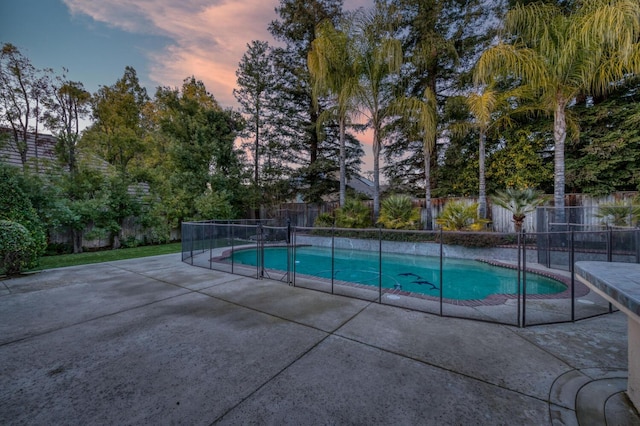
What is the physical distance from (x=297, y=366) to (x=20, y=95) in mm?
16340

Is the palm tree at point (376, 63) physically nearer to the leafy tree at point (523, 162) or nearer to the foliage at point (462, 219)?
the foliage at point (462, 219)

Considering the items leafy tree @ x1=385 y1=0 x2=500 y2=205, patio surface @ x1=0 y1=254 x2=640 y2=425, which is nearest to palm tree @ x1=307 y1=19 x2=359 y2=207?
leafy tree @ x1=385 y1=0 x2=500 y2=205

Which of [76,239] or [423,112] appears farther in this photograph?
[423,112]

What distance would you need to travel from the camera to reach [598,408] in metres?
1.76

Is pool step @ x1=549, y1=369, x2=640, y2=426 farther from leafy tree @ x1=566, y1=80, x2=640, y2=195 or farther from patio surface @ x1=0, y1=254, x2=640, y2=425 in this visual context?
leafy tree @ x1=566, y1=80, x2=640, y2=195

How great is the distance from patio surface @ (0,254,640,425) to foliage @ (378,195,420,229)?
703 centimetres

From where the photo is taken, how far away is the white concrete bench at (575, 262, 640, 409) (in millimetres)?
1420

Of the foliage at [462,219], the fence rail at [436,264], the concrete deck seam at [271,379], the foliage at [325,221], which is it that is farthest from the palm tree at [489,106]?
the concrete deck seam at [271,379]

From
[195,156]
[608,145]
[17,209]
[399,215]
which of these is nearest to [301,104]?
[195,156]

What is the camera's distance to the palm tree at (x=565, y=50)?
21.3 feet

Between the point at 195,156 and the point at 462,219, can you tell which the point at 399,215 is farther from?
the point at 195,156

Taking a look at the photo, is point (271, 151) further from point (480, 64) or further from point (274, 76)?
point (480, 64)

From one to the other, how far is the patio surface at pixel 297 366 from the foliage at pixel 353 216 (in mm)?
7415

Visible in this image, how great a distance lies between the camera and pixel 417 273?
738cm
